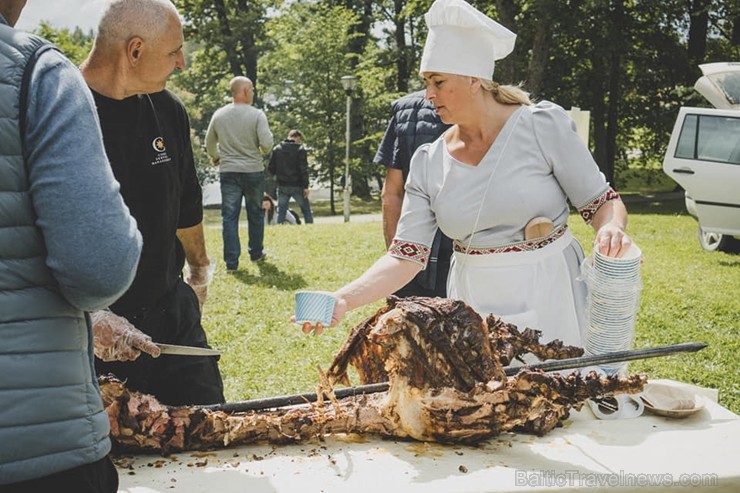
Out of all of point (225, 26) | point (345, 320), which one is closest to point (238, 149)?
point (345, 320)

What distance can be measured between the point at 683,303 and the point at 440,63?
562cm

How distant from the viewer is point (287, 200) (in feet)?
47.2

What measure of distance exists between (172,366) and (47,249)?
4.84 feet

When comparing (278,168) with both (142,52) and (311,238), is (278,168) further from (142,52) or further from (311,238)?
(142,52)

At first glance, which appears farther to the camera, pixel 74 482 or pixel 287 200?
pixel 287 200

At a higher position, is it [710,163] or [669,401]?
[710,163]

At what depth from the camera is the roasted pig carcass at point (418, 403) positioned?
2.24 metres

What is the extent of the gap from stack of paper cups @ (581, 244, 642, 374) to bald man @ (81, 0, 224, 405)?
57.0 inches

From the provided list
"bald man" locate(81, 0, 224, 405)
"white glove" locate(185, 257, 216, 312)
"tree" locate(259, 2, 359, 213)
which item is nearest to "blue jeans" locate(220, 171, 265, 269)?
"white glove" locate(185, 257, 216, 312)

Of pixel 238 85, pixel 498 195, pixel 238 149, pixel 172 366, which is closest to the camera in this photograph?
pixel 498 195

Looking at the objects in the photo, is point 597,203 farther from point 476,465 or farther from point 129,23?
point 129,23

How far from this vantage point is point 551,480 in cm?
207

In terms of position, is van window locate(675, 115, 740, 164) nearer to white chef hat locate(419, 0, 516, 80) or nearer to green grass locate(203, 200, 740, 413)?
green grass locate(203, 200, 740, 413)

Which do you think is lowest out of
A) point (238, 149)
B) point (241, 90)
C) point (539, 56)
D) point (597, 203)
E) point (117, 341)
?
point (117, 341)
